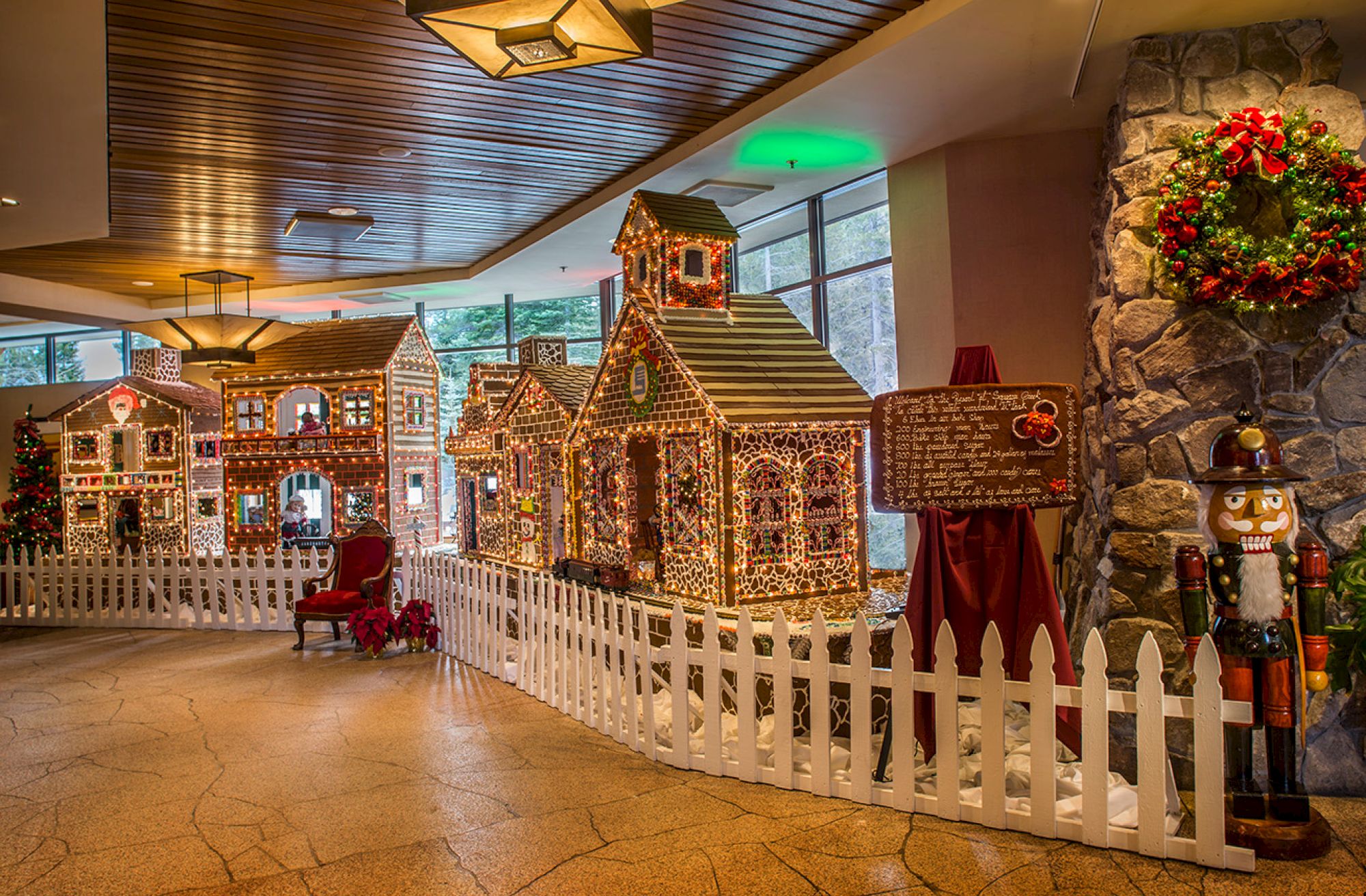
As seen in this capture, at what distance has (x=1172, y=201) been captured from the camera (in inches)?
237

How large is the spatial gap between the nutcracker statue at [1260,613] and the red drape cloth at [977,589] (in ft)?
2.57

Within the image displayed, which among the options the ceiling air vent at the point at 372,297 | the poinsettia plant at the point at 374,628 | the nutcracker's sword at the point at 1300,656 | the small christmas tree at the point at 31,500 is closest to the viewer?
the nutcracker's sword at the point at 1300,656

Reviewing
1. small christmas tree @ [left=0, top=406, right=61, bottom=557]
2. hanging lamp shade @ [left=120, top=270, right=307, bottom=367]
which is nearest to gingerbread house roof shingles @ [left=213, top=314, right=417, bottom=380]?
hanging lamp shade @ [left=120, top=270, right=307, bottom=367]

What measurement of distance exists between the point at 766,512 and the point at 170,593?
7794mm

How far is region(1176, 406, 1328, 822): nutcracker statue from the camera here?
4418 mm

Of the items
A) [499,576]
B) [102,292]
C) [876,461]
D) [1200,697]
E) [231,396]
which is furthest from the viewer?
[102,292]

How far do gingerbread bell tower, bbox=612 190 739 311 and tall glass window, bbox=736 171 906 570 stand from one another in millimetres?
2144

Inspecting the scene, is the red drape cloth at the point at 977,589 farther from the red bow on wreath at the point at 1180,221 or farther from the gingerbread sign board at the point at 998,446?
the red bow on wreath at the point at 1180,221

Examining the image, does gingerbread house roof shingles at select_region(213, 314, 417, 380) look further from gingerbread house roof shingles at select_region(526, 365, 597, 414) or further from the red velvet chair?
the red velvet chair

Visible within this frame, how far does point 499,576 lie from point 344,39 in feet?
14.7

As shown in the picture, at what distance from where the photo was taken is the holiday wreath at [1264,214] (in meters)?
5.72

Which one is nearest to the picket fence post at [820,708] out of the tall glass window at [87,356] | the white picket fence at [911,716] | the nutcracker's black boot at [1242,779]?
the white picket fence at [911,716]

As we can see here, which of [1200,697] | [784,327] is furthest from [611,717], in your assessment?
[784,327]

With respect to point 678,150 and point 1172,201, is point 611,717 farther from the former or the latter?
point 678,150
